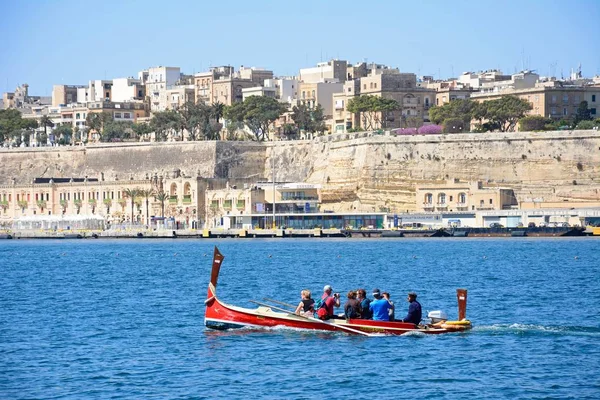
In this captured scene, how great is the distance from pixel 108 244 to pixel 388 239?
20.9 metres

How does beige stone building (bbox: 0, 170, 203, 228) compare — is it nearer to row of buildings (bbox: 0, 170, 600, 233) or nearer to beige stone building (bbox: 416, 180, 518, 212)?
row of buildings (bbox: 0, 170, 600, 233)

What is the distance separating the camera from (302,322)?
3162cm

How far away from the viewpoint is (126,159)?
120m

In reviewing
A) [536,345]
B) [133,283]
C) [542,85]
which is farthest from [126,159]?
[536,345]

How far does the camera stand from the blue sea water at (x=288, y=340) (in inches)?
1019

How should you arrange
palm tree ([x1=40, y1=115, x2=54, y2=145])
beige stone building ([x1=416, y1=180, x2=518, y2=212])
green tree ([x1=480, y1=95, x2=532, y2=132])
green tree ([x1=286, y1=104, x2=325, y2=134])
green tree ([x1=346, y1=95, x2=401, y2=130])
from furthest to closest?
1. palm tree ([x1=40, y1=115, x2=54, y2=145])
2. green tree ([x1=286, y1=104, x2=325, y2=134])
3. green tree ([x1=346, y1=95, x2=401, y2=130])
4. green tree ([x1=480, y1=95, x2=532, y2=132])
5. beige stone building ([x1=416, y1=180, x2=518, y2=212])

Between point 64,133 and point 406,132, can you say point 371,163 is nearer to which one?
point 406,132

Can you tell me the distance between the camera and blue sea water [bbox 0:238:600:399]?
2589 centimetres

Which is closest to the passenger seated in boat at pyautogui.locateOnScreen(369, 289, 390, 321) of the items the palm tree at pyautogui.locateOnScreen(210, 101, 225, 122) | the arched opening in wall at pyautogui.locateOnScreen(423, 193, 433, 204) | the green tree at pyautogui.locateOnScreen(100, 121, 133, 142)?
the arched opening in wall at pyautogui.locateOnScreen(423, 193, 433, 204)

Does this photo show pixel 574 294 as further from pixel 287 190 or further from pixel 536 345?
pixel 287 190

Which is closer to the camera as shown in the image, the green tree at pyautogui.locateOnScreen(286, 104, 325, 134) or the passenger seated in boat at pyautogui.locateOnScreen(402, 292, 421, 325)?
the passenger seated in boat at pyautogui.locateOnScreen(402, 292, 421, 325)

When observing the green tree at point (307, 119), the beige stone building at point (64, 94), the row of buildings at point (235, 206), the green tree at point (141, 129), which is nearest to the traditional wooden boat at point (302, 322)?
the row of buildings at point (235, 206)

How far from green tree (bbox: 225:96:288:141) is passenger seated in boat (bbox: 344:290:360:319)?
91.5 m

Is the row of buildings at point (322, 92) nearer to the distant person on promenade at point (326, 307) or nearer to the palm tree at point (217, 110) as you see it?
the palm tree at point (217, 110)
